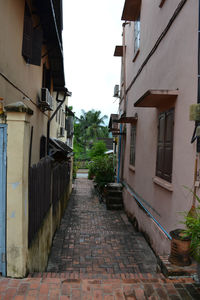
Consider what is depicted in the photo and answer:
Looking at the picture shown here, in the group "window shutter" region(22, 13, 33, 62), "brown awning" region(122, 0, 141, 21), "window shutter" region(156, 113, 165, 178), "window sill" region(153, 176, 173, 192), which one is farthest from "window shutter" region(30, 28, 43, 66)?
"window sill" region(153, 176, 173, 192)

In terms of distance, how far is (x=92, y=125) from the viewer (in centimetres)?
4131

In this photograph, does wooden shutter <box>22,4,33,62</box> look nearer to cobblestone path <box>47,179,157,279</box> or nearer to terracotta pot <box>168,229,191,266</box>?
cobblestone path <box>47,179,157,279</box>

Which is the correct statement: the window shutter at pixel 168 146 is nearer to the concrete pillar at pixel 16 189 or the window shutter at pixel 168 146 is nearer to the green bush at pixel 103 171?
the concrete pillar at pixel 16 189

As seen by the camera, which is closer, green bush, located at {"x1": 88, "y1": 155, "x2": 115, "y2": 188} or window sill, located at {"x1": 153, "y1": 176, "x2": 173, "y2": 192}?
window sill, located at {"x1": 153, "y1": 176, "x2": 173, "y2": 192}

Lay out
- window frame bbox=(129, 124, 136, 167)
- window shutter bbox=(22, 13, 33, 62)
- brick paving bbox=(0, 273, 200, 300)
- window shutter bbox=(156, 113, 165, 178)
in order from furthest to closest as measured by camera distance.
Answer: window frame bbox=(129, 124, 136, 167)
window shutter bbox=(22, 13, 33, 62)
window shutter bbox=(156, 113, 165, 178)
brick paving bbox=(0, 273, 200, 300)

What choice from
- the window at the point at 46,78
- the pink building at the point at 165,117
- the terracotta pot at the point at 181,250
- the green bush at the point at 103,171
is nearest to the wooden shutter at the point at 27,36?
the window at the point at 46,78

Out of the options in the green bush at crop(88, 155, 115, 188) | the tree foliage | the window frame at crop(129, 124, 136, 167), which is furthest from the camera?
the tree foliage

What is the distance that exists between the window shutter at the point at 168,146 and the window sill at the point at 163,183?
0.10 m

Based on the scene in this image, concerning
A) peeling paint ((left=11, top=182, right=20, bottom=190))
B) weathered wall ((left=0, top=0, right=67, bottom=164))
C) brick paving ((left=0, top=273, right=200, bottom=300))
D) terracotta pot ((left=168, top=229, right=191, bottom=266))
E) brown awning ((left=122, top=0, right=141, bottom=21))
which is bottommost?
brick paving ((left=0, top=273, right=200, bottom=300))

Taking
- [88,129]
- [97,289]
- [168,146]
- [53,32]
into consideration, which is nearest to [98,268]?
[97,289]

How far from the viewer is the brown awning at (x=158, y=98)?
14.3ft

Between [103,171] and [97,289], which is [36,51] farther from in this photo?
[103,171]

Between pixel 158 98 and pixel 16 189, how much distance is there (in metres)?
3.38

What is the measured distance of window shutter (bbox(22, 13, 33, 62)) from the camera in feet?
18.0
